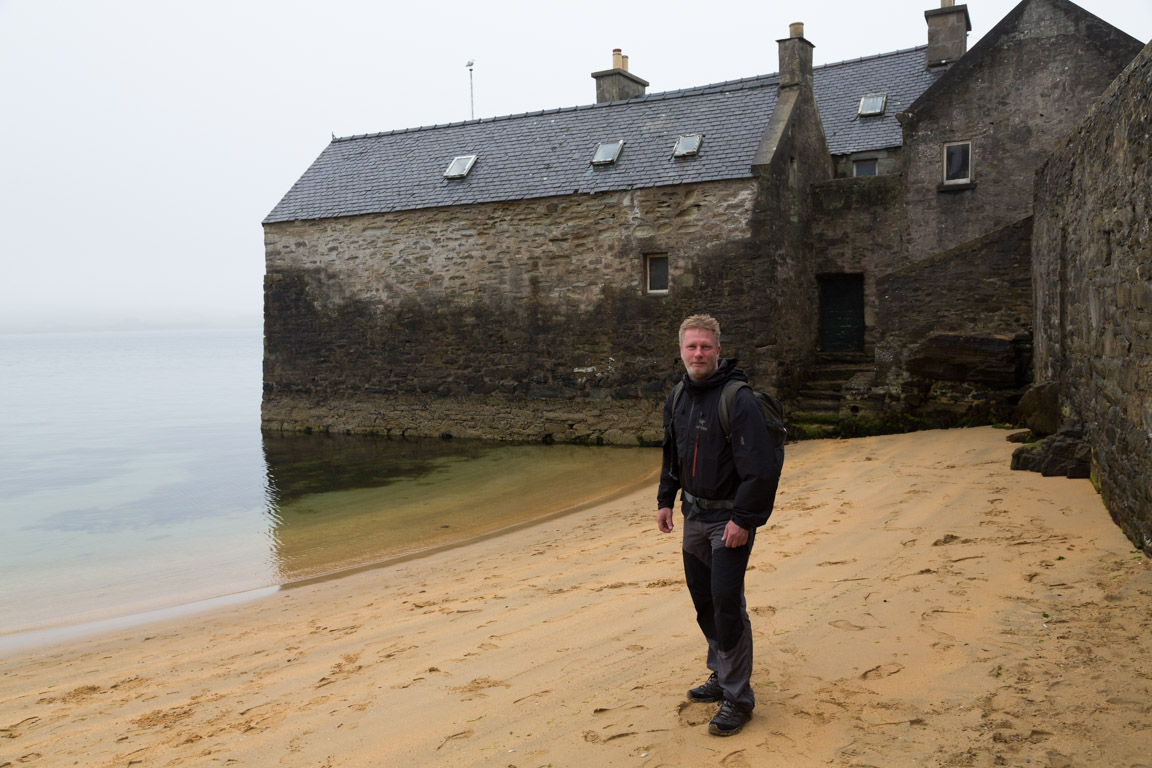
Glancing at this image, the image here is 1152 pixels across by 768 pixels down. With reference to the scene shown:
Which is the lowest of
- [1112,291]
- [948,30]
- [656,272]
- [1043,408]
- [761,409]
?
[1043,408]

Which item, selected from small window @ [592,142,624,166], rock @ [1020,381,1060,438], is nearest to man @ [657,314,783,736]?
rock @ [1020,381,1060,438]

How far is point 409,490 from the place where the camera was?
13375 millimetres

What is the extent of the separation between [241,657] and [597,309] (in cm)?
1165

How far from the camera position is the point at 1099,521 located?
20.6ft

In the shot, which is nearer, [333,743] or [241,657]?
[333,743]

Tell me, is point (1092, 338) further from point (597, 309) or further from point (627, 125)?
point (627, 125)

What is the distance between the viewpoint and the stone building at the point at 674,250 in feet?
45.3

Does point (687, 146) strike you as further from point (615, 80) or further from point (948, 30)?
point (948, 30)

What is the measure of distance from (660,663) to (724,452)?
4.53ft

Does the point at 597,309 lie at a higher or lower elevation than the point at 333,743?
higher

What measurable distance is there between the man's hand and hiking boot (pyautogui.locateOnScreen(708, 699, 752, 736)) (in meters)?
0.67

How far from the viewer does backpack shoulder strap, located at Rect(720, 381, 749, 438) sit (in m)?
3.87

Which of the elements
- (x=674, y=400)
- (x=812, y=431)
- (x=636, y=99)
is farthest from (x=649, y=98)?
(x=674, y=400)

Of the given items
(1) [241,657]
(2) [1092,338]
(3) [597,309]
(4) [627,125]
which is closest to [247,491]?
(3) [597,309]
